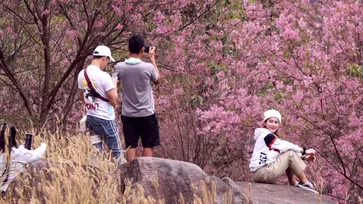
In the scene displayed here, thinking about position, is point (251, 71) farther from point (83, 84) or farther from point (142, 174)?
point (142, 174)

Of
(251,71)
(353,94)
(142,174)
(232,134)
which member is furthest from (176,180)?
(251,71)

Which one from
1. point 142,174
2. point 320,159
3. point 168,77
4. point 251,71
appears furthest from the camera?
point 168,77

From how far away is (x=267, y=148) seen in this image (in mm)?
7930

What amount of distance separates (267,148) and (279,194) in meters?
0.70

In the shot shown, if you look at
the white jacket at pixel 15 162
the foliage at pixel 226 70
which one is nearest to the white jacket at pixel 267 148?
the foliage at pixel 226 70

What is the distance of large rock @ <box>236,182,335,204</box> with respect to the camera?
22.9 feet

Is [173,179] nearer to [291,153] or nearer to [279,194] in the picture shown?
[279,194]

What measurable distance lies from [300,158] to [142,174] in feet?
7.54

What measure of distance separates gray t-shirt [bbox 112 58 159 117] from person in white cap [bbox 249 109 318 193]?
4.17 feet

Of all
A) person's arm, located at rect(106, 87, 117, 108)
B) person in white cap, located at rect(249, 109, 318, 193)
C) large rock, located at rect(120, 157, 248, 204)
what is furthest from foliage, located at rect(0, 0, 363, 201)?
large rock, located at rect(120, 157, 248, 204)

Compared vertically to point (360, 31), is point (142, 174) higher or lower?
lower

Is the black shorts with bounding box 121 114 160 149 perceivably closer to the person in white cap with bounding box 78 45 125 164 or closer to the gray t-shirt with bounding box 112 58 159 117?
the gray t-shirt with bounding box 112 58 159 117

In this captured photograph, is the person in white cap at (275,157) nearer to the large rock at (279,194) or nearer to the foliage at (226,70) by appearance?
the large rock at (279,194)

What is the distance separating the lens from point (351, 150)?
8.41m
